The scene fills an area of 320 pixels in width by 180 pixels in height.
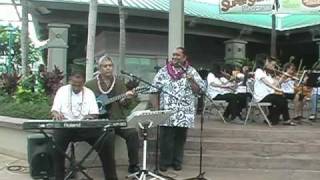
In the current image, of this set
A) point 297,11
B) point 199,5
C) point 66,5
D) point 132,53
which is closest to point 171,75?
point 297,11

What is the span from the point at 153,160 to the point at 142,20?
15.4m

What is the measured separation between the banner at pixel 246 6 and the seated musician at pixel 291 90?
417cm

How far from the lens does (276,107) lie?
11438mm

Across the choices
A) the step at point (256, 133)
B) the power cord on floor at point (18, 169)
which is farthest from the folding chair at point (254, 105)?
the power cord on floor at point (18, 169)

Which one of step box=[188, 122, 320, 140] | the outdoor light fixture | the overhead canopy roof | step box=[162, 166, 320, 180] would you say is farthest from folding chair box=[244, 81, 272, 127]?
the overhead canopy roof

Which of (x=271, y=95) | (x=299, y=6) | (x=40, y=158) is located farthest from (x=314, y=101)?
(x=40, y=158)

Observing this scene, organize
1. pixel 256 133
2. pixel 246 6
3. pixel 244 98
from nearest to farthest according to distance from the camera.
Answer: pixel 256 133
pixel 244 98
pixel 246 6

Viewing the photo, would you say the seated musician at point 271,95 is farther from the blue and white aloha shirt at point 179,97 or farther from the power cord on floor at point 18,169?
the power cord on floor at point 18,169

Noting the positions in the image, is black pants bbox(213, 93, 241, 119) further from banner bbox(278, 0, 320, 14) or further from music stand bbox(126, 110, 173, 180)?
banner bbox(278, 0, 320, 14)

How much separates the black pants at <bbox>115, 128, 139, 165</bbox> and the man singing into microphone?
488mm

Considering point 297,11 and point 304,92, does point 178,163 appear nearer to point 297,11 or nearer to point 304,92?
point 304,92

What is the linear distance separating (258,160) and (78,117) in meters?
3.00

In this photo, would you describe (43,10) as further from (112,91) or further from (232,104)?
(112,91)

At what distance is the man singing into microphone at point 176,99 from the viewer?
864 cm
